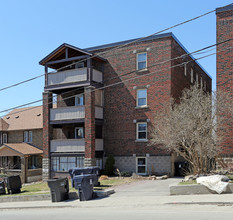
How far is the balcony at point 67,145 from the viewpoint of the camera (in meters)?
27.0

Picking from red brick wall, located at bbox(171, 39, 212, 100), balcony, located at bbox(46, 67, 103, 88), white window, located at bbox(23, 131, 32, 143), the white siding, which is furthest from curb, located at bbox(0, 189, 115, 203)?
→ white window, located at bbox(23, 131, 32, 143)

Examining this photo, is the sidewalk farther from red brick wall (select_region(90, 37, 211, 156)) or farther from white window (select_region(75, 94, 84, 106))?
white window (select_region(75, 94, 84, 106))

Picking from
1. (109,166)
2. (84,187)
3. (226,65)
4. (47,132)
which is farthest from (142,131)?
(84,187)

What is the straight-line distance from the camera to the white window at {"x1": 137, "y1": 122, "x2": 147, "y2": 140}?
26.8m

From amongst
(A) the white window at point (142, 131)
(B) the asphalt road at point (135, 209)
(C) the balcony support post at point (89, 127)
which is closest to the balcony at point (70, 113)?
(C) the balcony support post at point (89, 127)

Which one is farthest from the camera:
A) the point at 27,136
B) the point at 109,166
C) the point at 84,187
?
the point at 27,136

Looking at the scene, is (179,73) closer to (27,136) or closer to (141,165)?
(141,165)

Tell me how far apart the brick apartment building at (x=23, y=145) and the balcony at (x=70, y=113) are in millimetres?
5999

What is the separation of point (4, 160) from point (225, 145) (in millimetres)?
25274

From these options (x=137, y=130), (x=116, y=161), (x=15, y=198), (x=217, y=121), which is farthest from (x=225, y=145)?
(x=15, y=198)

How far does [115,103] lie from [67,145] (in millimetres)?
5379

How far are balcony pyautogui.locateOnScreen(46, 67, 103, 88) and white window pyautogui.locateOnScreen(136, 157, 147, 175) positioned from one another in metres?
7.35

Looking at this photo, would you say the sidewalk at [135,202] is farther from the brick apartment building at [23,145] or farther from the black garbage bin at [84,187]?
the brick apartment building at [23,145]

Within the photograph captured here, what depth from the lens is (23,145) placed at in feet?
115
